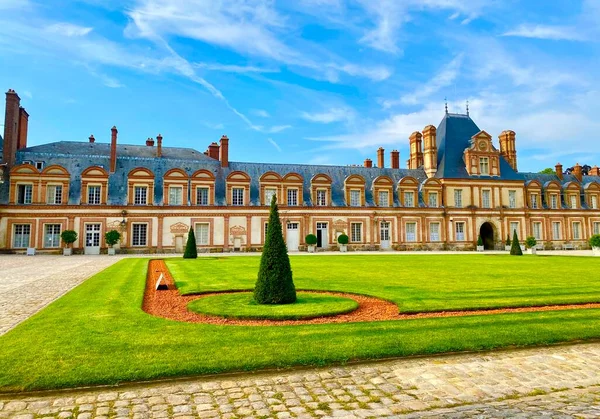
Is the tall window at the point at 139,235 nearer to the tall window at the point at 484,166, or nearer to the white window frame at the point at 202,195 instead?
the white window frame at the point at 202,195

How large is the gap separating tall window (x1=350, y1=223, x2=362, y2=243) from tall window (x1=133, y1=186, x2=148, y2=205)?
17262 mm

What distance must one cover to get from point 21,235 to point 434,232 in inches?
1323

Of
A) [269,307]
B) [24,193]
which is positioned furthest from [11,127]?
[269,307]

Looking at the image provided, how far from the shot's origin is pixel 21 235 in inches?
1135

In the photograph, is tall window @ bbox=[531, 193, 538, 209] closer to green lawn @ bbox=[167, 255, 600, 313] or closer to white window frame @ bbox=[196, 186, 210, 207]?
green lawn @ bbox=[167, 255, 600, 313]

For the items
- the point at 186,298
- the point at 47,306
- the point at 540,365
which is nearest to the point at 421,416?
the point at 540,365

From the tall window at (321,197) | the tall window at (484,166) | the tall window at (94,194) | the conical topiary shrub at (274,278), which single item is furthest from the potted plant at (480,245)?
the tall window at (94,194)

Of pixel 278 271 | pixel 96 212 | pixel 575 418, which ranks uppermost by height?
pixel 96 212

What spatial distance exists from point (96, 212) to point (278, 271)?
26208mm

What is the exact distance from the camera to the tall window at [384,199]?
36562 mm

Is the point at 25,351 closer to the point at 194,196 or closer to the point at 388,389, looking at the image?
the point at 388,389

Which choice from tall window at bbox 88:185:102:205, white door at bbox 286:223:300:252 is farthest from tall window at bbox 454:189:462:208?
tall window at bbox 88:185:102:205

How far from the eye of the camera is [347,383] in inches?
173

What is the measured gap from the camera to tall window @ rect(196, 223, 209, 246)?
32.0 meters
